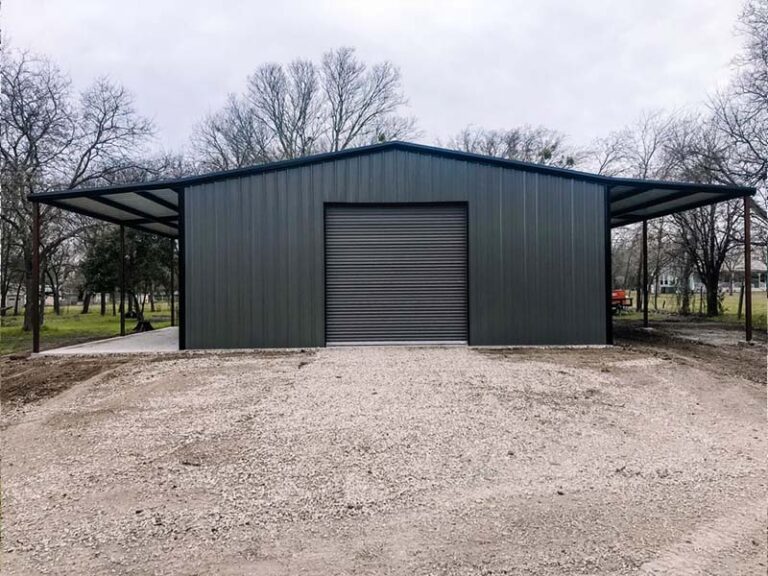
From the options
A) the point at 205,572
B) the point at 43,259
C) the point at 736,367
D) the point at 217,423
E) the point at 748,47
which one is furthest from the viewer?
the point at 43,259

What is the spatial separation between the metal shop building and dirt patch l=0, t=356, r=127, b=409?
61.2 inches

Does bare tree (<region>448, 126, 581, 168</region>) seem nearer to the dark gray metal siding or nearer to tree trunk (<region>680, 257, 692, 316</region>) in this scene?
tree trunk (<region>680, 257, 692, 316</region>)

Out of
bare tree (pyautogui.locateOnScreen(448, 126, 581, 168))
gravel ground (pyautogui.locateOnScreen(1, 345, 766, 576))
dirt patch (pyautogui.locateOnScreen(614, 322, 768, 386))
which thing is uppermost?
bare tree (pyautogui.locateOnScreen(448, 126, 581, 168))

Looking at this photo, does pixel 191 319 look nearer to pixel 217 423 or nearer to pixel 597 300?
pixel 217 423

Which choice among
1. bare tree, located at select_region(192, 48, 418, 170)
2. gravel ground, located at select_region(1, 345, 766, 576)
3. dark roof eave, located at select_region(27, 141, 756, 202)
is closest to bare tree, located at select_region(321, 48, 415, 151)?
bare tree, located at select_region(192, 48, 418, 170)

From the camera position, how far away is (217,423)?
4125mm

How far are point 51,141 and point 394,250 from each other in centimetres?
1268

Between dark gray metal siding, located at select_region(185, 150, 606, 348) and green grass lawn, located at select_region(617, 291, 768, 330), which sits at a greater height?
dark gray metal siding, located at select_region(185, 150, 606, 348)

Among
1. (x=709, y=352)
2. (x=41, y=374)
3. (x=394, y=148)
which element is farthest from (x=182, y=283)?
(x=709, y=352)

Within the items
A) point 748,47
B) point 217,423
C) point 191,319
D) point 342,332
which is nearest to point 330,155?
point 342,332

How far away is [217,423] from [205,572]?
88.4 inches

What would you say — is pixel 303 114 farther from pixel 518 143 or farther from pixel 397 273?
pixel 397 273

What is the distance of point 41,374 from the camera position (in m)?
6.62

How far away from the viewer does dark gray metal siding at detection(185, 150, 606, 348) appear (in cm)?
830
